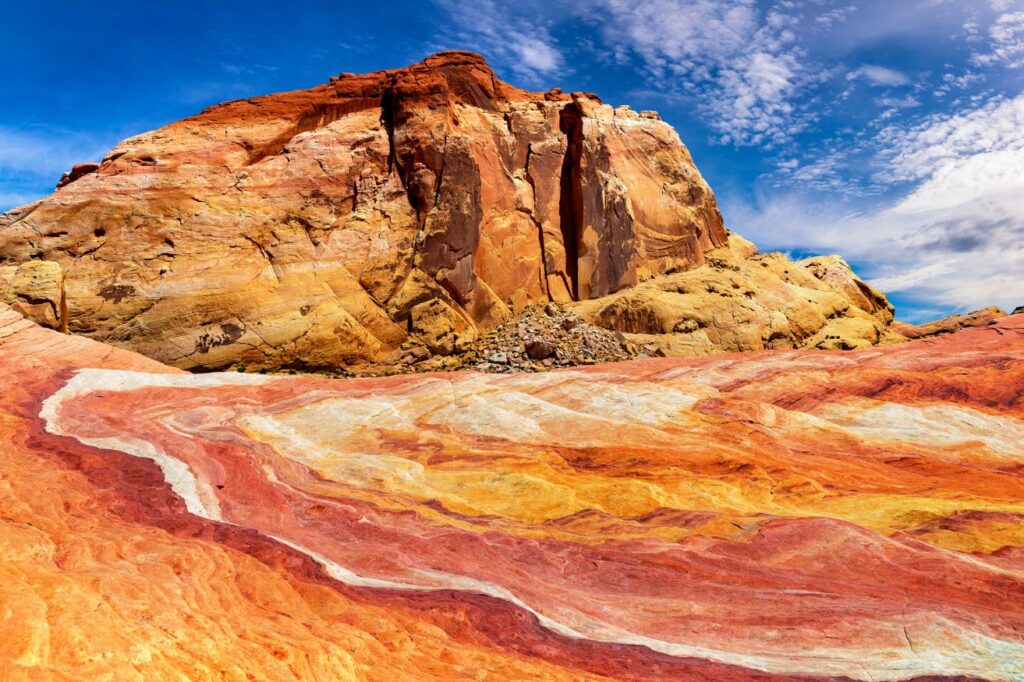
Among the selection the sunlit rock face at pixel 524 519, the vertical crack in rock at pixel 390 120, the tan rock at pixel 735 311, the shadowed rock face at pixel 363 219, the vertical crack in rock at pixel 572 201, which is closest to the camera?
the sunlit rock face at pixel 524 519

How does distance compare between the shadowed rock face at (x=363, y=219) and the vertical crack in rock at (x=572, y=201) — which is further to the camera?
the vertical crack in rock at (x=572, y=201)

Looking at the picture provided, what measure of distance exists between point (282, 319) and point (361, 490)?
14711 mm

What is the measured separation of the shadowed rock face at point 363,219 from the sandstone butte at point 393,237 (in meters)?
0.09

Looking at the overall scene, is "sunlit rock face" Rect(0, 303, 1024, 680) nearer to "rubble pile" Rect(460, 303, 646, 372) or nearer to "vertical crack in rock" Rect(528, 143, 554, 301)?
"rubble pile" Rect(460, 303, 646, 372)

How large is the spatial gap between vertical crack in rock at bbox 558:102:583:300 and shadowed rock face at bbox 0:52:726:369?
0.11m

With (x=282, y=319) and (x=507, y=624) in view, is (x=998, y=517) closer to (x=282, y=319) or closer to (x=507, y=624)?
(x=507, y=624)

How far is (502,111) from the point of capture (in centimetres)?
3488

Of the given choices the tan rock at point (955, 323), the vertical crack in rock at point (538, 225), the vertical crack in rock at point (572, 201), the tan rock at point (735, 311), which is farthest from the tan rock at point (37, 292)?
the tan rock at point (955, 323)

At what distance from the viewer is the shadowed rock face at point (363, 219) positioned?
86.5ft

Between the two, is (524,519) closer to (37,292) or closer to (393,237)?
(393,237)

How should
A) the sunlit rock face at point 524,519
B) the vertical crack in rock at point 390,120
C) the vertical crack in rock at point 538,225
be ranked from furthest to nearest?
the vertical crack in rock at point 538,225
the vertical crack in rock at point 390,120
the sunlit rock face at point 524,519

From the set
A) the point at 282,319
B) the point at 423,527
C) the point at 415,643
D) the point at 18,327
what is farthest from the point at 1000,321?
the point at 18,327

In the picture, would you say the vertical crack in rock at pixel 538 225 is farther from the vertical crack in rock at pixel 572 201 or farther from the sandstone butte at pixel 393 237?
the vertical crack in rock at pixel 572 201

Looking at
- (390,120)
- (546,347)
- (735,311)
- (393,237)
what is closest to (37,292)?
(393,237)
